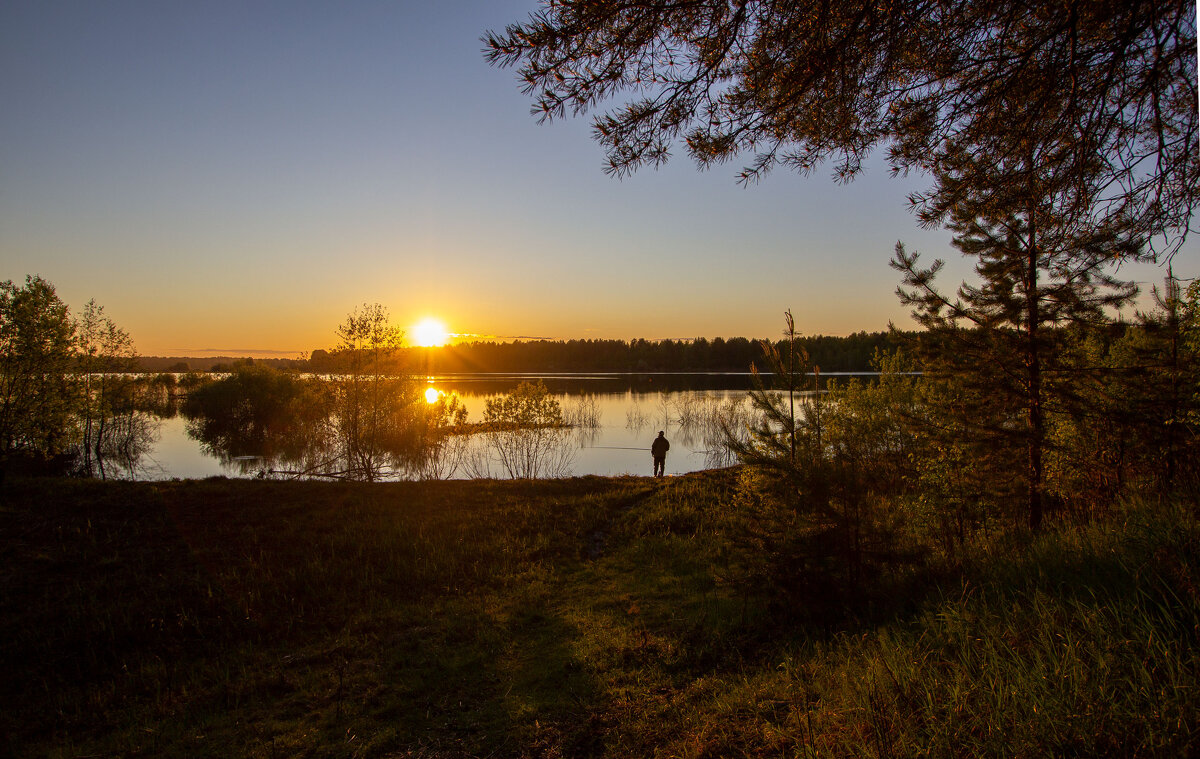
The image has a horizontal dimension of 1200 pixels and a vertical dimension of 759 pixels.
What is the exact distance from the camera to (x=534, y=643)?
289 inches

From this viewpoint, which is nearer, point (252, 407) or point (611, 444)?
point (611, 444)

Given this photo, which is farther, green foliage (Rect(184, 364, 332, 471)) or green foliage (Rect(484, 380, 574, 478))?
green foliage (Rect(184, 364, 332, 471))

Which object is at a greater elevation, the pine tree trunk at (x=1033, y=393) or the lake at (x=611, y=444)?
the pine tree trunk at (x=1033, y=393)

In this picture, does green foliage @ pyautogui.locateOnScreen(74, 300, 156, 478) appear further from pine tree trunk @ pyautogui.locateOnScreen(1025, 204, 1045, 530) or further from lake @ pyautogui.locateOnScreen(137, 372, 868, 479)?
pine tree trunk @ pyautogui.locateOnScreen(1025, 204, 1045, 530)

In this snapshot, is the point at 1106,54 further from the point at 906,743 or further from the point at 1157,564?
the point at 906,743

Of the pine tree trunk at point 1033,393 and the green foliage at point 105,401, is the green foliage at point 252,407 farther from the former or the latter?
the pine tree trunk at point 1033,393

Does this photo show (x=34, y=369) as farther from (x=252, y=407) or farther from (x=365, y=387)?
(x=252, y=407)

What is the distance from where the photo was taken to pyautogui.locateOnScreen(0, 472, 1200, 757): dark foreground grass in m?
2.87

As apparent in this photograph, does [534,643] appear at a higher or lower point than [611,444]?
higher

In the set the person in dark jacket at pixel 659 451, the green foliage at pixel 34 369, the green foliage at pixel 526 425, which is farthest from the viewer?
the green foliage at pixel 526 425

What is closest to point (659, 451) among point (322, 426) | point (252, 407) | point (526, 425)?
point (526, 425)

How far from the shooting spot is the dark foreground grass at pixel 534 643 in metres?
2.87

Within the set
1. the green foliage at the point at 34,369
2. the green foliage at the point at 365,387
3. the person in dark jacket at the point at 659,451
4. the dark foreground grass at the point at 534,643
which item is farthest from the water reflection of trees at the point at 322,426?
the person in dark jacket at the point at 659,451

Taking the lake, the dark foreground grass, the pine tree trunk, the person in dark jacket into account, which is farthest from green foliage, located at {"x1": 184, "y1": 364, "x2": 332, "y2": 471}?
the pine tree trunk
